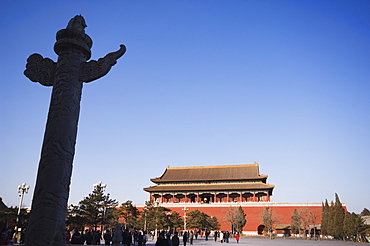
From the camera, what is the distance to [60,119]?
624cm

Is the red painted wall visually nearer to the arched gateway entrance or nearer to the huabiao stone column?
the arched gateway entrance

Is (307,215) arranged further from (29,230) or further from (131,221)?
(29,230)

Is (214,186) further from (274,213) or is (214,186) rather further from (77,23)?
(77,23)

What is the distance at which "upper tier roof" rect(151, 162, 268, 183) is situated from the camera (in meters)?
52.4

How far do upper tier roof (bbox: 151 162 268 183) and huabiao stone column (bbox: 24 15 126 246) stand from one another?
154 feet

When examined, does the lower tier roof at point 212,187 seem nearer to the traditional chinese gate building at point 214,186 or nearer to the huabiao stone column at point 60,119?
the traditional chinese gate building at point 214,186

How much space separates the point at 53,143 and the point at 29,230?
5.34 ft

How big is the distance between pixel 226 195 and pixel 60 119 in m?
47.9

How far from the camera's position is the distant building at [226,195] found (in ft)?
149

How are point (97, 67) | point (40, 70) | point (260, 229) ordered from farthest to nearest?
point (260, 229), point (40, 70), point (97, 67)

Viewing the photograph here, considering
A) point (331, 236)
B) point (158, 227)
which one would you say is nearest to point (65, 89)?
point (158, 227)

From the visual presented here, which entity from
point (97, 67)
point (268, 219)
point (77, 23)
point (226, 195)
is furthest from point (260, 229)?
point (77, 23)

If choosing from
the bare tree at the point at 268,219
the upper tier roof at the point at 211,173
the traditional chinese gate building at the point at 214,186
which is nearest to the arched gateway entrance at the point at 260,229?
the bare tree at the point at 268,219

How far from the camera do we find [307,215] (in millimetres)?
44062
